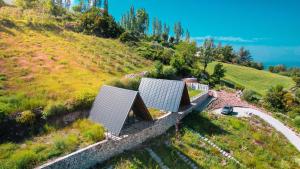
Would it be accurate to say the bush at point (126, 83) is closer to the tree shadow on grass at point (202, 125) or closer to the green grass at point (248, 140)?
the tree shadow on grass at point (202, 125)

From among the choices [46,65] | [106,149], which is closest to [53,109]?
[106,149]

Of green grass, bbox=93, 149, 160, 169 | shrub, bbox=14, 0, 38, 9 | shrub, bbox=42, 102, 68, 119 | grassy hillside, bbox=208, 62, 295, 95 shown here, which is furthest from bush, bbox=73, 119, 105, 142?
grassy hillside, bbox=208, 62, 295, 95

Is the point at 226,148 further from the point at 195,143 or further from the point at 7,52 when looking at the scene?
the point at 7,52

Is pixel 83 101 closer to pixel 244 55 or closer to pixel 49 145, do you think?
pixel 49 145

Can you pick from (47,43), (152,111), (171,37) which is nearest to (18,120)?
(152,111)

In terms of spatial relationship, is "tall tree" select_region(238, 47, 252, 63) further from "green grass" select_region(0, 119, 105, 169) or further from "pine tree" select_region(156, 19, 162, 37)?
"green grass" select_region(0, 119, 105, 169)
